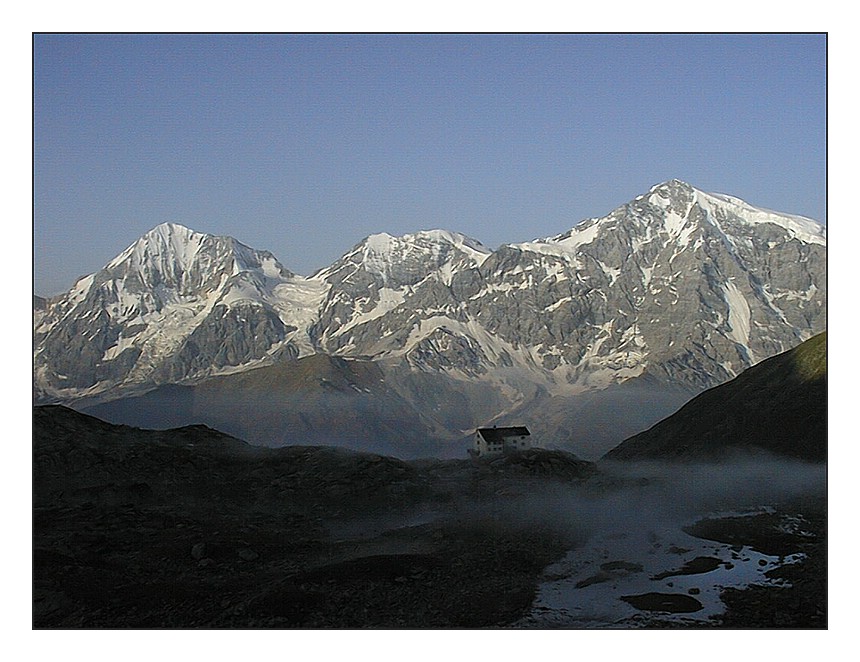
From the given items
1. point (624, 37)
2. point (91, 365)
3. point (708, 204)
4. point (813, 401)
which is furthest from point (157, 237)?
point (813, 401)

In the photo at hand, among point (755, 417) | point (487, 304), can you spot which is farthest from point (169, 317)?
point (755, 417)

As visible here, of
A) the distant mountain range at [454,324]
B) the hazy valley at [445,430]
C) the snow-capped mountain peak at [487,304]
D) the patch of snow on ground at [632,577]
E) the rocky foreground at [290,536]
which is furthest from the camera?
the snow-capped mountain peak at [487,304]

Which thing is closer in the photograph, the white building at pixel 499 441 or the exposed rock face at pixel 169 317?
the exposed rock face at pixel 169 317

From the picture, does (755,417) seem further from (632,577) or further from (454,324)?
(454,324)

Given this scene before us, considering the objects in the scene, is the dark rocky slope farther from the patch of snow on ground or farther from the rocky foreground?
the patch of snow on ground

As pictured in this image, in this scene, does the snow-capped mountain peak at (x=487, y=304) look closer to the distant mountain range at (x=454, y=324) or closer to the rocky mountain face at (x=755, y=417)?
the distant mountain range at (x=454, y=324)

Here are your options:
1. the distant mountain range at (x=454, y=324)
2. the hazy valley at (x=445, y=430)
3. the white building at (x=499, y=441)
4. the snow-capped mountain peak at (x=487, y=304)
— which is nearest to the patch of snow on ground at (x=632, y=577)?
the hazy valley at (x=445, y=430)
